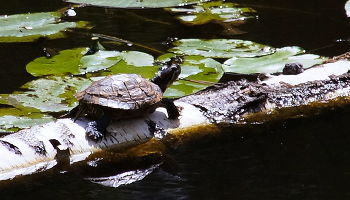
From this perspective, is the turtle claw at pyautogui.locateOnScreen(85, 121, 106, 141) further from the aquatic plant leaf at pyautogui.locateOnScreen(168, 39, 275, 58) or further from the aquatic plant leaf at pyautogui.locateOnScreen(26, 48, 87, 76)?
the aquatic plant leaf at pyautogui.locateOnScreen(168, 39, 275, 58)

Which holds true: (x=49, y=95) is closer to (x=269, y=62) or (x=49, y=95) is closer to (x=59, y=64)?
(x=59, y=64)

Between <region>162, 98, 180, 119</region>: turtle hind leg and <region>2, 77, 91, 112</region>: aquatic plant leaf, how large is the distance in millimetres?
683

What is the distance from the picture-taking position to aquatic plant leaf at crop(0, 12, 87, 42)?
513cm

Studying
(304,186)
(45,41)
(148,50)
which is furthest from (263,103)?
(45,41)

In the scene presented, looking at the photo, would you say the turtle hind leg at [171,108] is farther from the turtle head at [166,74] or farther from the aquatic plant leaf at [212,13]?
the aquatic plant leaf at [212,13]

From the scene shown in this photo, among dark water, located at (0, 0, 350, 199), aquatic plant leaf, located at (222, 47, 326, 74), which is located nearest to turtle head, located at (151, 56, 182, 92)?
dark water, located at (0, 0, 350, 199)

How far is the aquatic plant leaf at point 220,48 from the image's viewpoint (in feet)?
15.0

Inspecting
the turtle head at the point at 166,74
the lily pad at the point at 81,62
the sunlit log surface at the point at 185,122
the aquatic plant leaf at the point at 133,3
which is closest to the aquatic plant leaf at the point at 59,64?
the lily pad at the point at 81,62

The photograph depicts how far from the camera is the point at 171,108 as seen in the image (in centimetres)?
320

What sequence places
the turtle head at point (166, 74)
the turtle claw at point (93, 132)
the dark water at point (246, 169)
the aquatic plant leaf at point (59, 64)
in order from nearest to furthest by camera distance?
1. the dark water at point (246, 169)
2. the turtle claw at point (93, 132)
3. the turtle head at point (166, 74)
4. the aquatic plant leaf at point (59, 64)

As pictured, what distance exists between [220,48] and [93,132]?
2019 millimetres

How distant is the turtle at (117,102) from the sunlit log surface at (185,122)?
6cm

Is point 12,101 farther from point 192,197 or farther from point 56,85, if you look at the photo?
point 192,197

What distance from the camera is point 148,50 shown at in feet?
16.7
